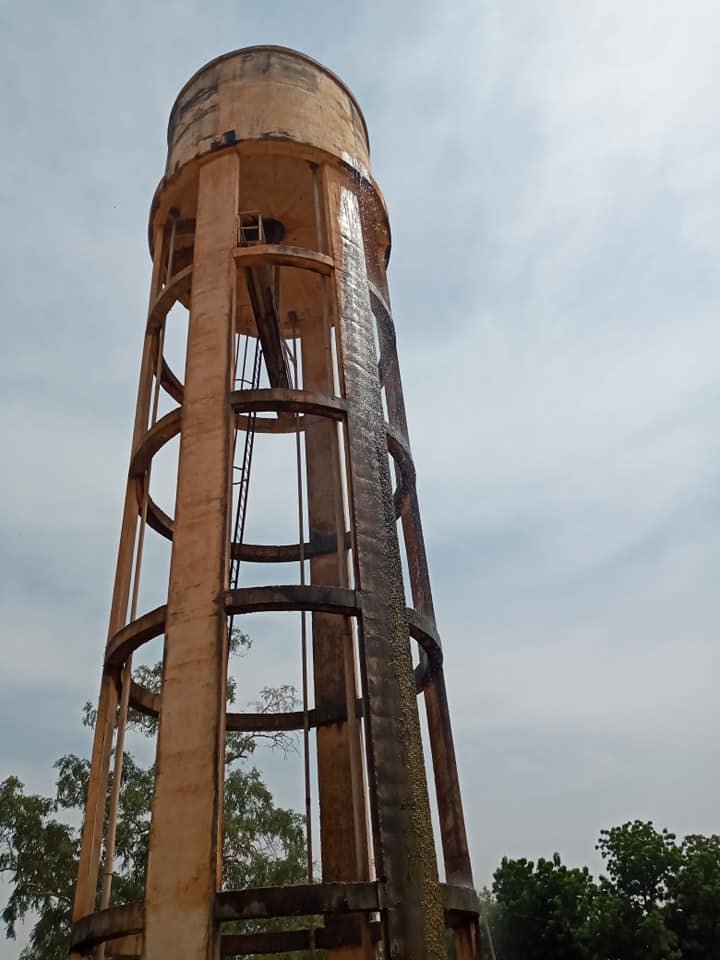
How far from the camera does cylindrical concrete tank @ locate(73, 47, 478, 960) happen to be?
780cm

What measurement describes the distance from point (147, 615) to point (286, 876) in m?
12.3

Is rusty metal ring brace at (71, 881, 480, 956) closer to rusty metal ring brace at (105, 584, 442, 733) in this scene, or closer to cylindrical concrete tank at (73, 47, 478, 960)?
cylindrical concrete tank at (73, 47, 478, 960)

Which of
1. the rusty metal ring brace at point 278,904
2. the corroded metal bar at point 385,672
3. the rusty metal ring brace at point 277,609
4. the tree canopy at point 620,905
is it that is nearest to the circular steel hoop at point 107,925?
the rusty metal ring brace at point 278,904

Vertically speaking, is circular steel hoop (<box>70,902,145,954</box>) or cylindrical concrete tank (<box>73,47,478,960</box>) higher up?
cylindrical concrete tank (<box>73,47,478,960</box>)

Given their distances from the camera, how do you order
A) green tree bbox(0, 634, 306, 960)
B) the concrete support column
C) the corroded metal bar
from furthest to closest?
green tree bbox(0, 634, 306, 960), the corroded metal bar, the concrete support column

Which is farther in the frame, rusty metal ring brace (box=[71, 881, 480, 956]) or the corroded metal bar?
the corroded metal bar

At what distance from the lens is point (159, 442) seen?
1123 cm

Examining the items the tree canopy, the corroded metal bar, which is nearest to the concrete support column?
the corroded metal bar

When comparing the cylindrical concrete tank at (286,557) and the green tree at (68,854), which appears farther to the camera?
the green tree at (68,854)

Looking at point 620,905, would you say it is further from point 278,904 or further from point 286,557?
point 278,904

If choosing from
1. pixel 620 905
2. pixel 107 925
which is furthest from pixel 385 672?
pixel 620 905

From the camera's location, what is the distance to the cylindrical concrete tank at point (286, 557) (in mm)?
7797

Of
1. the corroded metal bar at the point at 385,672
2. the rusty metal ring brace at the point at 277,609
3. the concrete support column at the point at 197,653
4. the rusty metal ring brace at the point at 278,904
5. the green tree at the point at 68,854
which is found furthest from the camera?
the green tree at the point at 68,854

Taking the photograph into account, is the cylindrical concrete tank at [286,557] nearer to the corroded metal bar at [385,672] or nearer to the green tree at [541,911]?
the corroded metal bar at [385,672]
